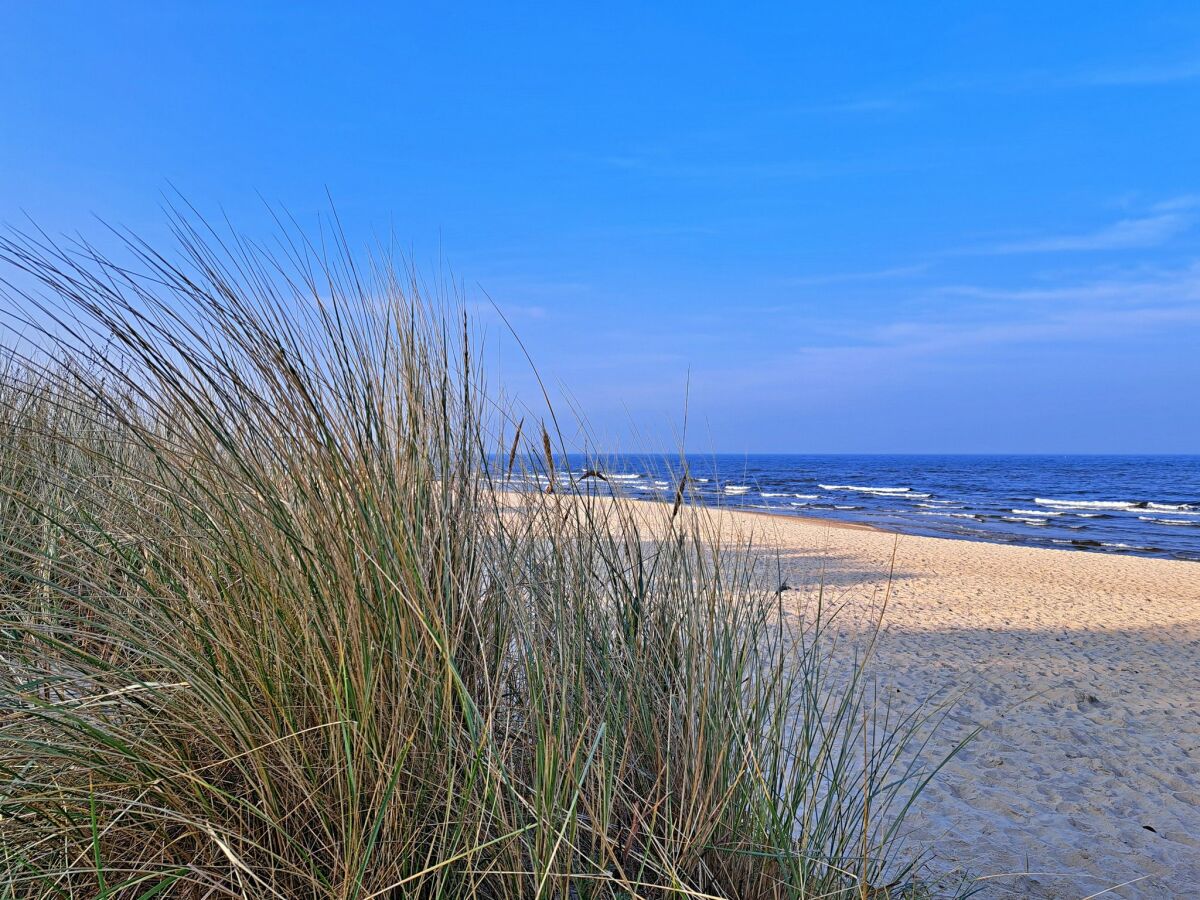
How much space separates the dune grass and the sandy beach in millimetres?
674

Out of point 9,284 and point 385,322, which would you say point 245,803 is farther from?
point 9,284

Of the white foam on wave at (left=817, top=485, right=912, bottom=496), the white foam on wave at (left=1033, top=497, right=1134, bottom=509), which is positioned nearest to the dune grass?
the white foam on wave at (left=1033, top=497, right=1134, bottom=509)

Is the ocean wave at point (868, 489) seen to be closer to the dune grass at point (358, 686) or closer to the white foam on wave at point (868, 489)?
the white foam on wave at point (868, 489)

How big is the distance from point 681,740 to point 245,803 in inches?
33.4

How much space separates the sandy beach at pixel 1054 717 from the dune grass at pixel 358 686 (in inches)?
26.5

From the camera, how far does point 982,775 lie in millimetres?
3801

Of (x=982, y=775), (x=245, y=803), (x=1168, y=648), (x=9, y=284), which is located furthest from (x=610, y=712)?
(x=1168, y=648)

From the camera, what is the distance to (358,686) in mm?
1375

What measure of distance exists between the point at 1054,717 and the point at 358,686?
4.98m

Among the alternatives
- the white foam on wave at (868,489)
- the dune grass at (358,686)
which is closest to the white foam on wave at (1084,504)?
the white foam on wave at (868,489)

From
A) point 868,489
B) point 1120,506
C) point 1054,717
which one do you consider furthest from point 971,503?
point 1054,717

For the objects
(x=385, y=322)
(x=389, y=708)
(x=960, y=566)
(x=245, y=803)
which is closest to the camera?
(x=245, y=803)

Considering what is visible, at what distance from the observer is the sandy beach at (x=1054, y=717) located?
3.00 m

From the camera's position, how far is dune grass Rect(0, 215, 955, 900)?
1.36 m
